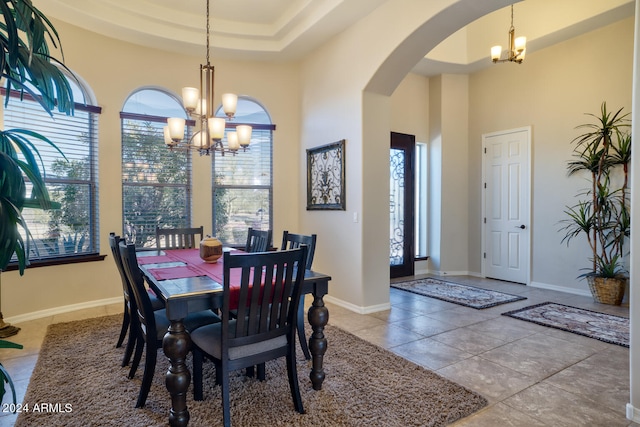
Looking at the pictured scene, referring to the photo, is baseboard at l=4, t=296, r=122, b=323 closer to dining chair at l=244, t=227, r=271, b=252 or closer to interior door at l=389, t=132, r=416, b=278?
dining chair at l=244, t=227, r=271, b=252

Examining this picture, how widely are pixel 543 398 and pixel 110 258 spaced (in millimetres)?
4552

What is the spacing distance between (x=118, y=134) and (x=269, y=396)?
3.73 m

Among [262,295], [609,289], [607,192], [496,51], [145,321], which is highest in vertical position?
[496,51]

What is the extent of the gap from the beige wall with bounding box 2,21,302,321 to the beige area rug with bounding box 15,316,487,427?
137cm

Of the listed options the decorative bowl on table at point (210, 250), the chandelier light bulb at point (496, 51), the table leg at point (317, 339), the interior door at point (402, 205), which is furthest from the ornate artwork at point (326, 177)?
the chandelier light bulb at point (496, 51)

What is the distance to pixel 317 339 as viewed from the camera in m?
2.35

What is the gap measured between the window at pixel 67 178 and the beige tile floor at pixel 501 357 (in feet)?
2.61

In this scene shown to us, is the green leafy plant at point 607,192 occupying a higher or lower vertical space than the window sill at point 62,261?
higher

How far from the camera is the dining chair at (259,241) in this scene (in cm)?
319

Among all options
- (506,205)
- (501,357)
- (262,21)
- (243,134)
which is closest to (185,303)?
(243,134)

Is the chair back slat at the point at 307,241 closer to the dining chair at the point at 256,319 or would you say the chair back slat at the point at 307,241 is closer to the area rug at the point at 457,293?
the dining chair at the point at 256,319

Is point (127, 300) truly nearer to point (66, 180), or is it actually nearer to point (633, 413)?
point (66, 180)

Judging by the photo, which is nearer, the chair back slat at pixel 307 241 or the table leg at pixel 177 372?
the table leg at pixel 177 372

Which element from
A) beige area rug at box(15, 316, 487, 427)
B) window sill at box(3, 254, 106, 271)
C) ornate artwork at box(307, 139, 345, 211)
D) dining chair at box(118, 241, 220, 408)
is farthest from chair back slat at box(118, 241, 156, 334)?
ornate artwork at box(307, 139, 345, 211)
